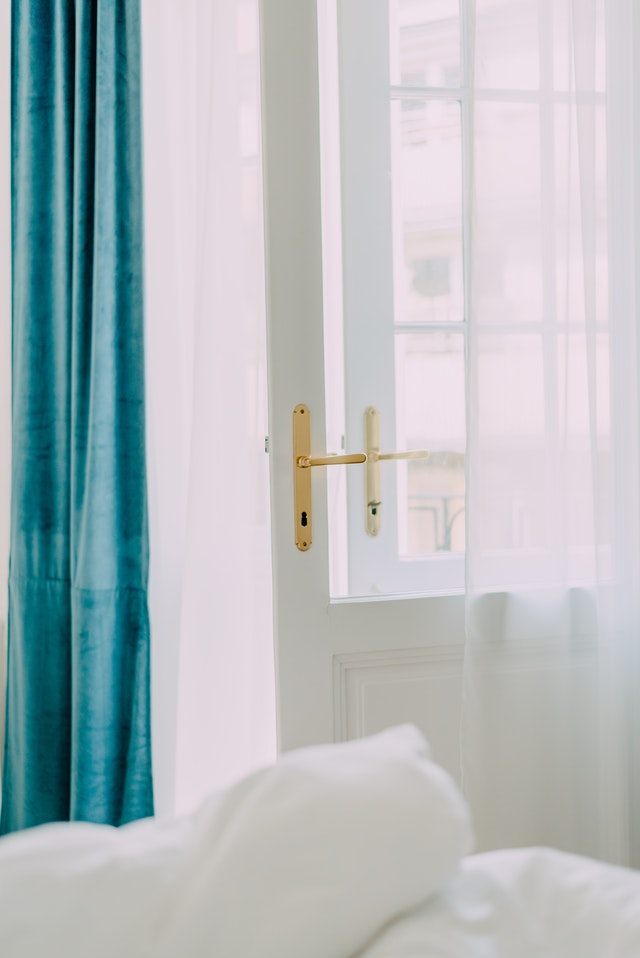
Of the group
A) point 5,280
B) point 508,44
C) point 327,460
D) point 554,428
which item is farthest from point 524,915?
point 5,280

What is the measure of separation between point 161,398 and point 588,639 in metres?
0.97

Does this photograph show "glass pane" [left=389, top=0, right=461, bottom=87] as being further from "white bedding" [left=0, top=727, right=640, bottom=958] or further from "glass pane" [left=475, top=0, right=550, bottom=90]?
"white bedding" [left=0, top=727, right=640, bottom=958]

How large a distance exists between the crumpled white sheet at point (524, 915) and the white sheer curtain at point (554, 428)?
0.93 metres

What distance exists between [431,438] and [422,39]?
72cm

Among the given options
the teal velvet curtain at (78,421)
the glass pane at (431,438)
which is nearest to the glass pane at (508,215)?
the glass pane at (431,438)

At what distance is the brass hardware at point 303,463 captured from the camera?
1.56 meters

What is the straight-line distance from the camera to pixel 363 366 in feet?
5.41

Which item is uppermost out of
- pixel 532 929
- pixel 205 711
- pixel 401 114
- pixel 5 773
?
pixel 401 114

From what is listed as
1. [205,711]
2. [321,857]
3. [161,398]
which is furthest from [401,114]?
[321,857]

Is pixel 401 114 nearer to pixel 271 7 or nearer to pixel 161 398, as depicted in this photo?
pixel 271 7

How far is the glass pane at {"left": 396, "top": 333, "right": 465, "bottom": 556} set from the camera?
1663mm

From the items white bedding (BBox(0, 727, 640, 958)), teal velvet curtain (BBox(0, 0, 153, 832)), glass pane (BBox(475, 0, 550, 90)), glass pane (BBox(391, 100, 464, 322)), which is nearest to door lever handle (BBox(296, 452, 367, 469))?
glass pane (BBox(391, 100, 464, 322))

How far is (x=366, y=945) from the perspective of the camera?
599 mm

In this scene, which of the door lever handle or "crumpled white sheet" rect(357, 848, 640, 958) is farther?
the door lever handle
